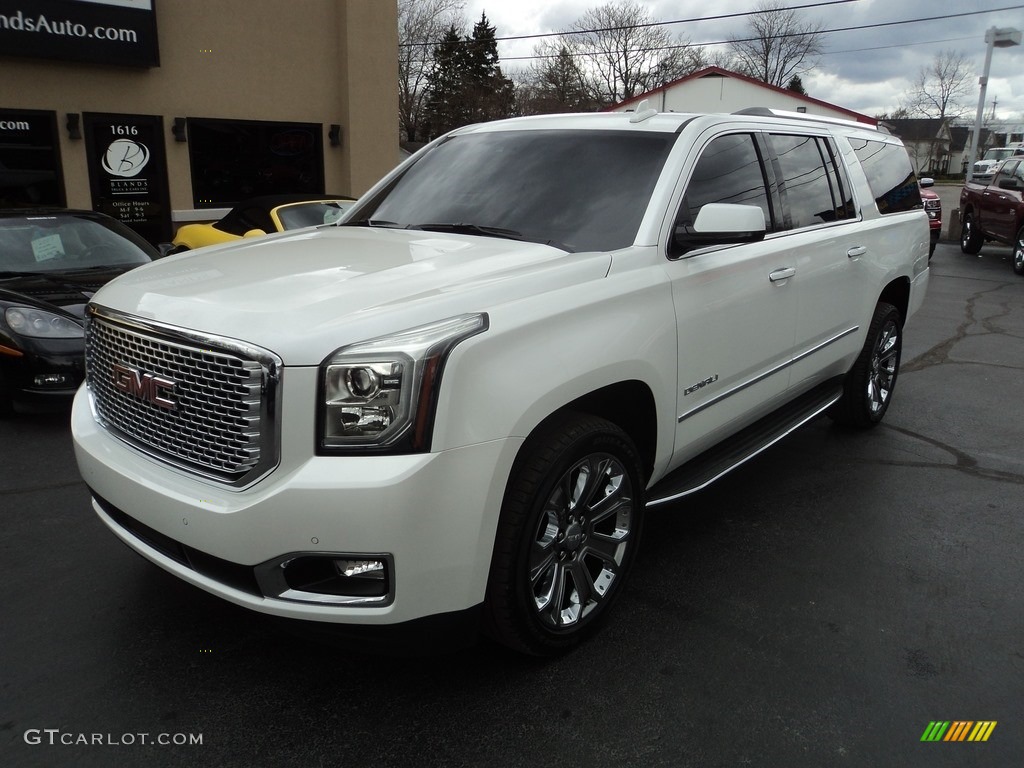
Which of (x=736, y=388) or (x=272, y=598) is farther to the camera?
(x=736, y=388)

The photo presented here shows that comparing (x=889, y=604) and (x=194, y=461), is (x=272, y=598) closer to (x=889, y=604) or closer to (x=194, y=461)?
(x=194, y=461)

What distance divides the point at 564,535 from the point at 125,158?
12.3 m

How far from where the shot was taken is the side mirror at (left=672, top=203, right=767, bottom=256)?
125 inches

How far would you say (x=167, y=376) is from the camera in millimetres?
2598

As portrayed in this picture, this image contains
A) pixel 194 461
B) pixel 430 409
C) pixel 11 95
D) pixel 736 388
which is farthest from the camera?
pixel 11 95

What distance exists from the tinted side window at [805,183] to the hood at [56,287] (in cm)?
431

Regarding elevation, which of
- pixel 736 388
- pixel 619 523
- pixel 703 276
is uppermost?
pixel 703 276

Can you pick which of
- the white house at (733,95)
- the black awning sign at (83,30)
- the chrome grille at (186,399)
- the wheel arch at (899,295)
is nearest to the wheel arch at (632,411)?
the chrome grille at (186,399)

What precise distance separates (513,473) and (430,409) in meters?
0.42

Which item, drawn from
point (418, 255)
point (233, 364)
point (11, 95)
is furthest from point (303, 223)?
point (233, 364)

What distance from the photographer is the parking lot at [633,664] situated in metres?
2.53

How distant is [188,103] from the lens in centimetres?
1320

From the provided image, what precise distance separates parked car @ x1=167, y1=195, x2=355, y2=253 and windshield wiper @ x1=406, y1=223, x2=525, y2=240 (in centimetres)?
593

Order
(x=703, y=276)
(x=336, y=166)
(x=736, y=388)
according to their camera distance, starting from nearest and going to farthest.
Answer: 1. (x=703, y=276)
2. (x=736, y=388)
3. (x=336, y=166)
